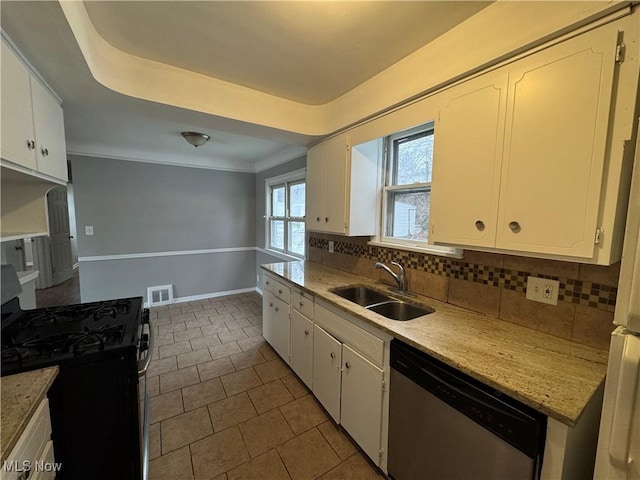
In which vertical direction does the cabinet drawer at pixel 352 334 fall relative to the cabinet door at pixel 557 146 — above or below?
below

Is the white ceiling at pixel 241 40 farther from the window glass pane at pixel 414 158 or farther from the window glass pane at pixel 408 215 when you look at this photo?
the window glass pane at pixel 408 215

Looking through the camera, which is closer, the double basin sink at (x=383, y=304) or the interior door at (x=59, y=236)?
the double basin sink at (x=383, y=304)

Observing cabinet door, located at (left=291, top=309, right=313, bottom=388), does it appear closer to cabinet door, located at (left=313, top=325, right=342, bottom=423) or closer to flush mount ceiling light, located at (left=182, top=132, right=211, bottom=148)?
cabinet door, located at (left=313, top=325, right=342, bottom=423)

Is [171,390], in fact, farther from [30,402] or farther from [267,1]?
[267,1]

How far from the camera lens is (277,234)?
4535 millimetres

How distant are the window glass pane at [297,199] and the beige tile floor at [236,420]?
181cm

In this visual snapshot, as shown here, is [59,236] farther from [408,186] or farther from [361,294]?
[408,186]

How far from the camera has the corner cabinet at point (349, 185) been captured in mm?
2244

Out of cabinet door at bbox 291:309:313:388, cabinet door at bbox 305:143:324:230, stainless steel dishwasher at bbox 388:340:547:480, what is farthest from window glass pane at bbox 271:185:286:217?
stainless steel dishwasher at bbox 388:340:547:480

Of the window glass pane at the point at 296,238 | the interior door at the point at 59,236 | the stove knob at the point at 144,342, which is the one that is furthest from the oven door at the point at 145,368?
the interior door at the point at 59,236

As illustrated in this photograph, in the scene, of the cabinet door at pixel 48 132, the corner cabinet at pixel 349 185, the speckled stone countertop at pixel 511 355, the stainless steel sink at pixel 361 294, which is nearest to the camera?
the speckled stone countertop at pixel 511 355

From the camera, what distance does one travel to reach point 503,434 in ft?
3.08

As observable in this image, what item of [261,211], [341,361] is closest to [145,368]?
[341,361]

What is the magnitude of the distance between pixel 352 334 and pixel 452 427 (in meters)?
0.67
